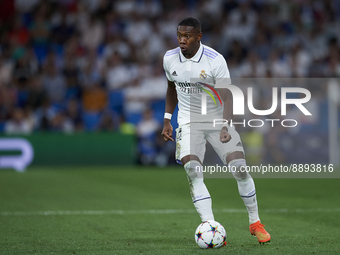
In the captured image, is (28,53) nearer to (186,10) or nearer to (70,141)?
(70,141)

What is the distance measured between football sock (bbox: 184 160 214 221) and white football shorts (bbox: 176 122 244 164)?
0.13 m

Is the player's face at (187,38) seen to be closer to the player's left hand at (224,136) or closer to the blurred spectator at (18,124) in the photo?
the player's left hand at (224,136)

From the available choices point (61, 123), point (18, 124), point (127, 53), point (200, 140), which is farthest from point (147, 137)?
point (200, 140)

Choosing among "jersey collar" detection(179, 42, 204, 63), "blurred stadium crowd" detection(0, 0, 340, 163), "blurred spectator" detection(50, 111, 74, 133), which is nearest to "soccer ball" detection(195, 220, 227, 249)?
"jersey collar" detection(179, 42, 204, 63)

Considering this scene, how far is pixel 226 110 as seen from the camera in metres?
5.40

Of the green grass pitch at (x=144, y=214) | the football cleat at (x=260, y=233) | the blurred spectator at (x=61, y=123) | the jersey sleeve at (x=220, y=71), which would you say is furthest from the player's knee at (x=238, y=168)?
the blurred spectator at (x=61, y=123)

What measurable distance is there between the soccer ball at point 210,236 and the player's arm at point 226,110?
84 centimetres

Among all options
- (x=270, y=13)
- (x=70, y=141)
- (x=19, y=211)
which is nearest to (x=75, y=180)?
(x=70, y=141)

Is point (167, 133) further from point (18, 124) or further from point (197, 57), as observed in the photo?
point (18, 124)

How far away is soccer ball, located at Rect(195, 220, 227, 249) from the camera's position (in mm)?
5164

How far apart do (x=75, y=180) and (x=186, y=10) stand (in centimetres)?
885

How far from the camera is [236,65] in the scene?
1692 centimetres

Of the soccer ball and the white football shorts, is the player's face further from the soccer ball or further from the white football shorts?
the soccer ball

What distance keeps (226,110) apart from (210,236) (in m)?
1.24
